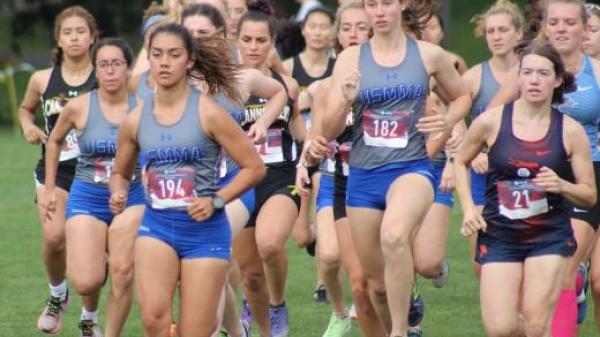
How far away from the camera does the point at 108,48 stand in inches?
371

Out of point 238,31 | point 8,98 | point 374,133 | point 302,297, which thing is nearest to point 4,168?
point 8,98

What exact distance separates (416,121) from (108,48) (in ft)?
6.84

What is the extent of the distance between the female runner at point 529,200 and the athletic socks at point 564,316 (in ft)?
1.69

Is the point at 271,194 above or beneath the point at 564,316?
above

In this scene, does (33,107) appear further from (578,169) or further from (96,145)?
(578,169)

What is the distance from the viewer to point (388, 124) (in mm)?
8531

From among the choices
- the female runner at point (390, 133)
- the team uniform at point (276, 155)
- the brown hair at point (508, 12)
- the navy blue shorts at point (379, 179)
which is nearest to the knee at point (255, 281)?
the team uniform at point (276, 155)

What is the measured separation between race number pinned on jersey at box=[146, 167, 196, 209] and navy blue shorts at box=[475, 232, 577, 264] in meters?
1.60

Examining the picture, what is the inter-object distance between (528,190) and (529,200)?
0.05 meters

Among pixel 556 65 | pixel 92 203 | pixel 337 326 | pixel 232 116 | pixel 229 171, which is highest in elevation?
pixel 556 65

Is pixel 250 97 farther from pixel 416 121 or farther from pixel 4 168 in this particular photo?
pixel 4 168

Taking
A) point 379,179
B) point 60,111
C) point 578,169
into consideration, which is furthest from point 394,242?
point 60,111

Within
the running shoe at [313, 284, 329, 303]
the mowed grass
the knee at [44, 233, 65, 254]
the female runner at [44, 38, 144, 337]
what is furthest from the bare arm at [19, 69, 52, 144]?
the running shoe at [313, 284, 329, 303]

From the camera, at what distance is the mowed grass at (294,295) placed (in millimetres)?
10586
